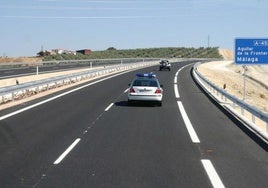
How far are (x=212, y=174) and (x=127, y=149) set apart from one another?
324cm

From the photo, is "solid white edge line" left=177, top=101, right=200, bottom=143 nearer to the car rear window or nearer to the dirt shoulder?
the car rear window

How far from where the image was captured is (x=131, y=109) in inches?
888

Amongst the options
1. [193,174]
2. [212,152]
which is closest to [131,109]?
[212,152]

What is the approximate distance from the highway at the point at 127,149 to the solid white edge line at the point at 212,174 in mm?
17

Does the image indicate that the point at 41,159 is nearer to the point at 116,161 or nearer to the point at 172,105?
the point at 116,161

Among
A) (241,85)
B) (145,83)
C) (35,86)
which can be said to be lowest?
(241,85)

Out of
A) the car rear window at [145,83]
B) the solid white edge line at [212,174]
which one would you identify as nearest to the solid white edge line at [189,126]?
the car rear window at [145,83]

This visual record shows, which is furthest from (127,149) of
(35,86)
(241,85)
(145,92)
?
(241,85)

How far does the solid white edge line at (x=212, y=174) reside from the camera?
882cm

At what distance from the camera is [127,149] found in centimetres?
1245

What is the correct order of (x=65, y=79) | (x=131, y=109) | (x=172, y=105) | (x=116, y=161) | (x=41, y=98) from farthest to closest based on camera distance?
1. (x=65, y=79)
2. (x=41, y=98)
3. (x=172, y=105)
4. (x=131, y=109)
5. (x=116, y=161)

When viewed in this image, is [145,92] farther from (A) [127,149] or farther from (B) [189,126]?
(A) [127,149]

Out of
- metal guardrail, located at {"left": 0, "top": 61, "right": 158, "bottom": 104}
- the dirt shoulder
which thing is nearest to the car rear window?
metal guardrail, located at {"left": 0, "top": 61, "right": 158, "bottom": 104}

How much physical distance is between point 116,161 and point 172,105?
13848mm
